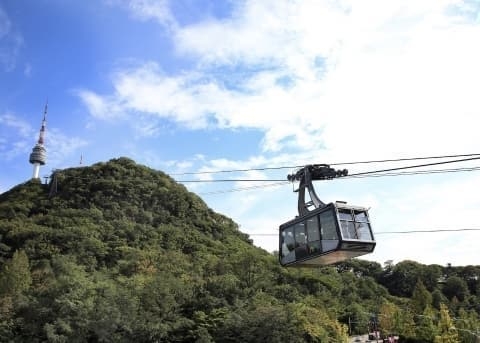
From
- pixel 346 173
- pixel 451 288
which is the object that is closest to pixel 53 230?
pixel 346 173

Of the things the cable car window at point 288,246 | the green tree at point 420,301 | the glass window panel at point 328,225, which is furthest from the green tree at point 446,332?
the glass window panel at point 328,225

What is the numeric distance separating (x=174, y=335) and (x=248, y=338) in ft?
24.2

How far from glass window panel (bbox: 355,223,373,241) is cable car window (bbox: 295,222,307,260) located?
6.76 ft

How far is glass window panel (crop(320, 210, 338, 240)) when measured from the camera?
17.0 metres

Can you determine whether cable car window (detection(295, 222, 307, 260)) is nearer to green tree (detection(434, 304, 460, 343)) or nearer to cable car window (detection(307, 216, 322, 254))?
cable car window (detection(307, 216, 322, 254))

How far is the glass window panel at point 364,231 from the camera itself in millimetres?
17436

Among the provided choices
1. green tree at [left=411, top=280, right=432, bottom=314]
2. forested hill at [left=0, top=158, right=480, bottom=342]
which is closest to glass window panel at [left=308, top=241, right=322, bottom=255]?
forested hill at [left=0, top=158, right=480, bottom=342]

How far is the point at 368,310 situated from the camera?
7962 centimetres

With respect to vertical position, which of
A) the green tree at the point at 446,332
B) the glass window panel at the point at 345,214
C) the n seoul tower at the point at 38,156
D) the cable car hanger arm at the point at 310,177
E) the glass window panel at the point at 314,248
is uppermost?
the n seoul tower at the point at 38,156

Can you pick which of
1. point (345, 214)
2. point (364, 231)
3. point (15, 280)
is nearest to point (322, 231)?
point (345, 214)

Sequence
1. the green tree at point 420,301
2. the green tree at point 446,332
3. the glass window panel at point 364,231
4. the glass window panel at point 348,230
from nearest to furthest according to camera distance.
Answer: the glass window panel at point 348,230, the glass window panel at point 364,231, the green tree at point 446,332, the green tree at point 420,301

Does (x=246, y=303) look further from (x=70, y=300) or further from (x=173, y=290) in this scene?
(x=70, y=300)

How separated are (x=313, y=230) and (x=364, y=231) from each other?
73.1 inches

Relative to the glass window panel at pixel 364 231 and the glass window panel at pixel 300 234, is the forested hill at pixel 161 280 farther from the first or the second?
the glass window panel at pixel 364 231
